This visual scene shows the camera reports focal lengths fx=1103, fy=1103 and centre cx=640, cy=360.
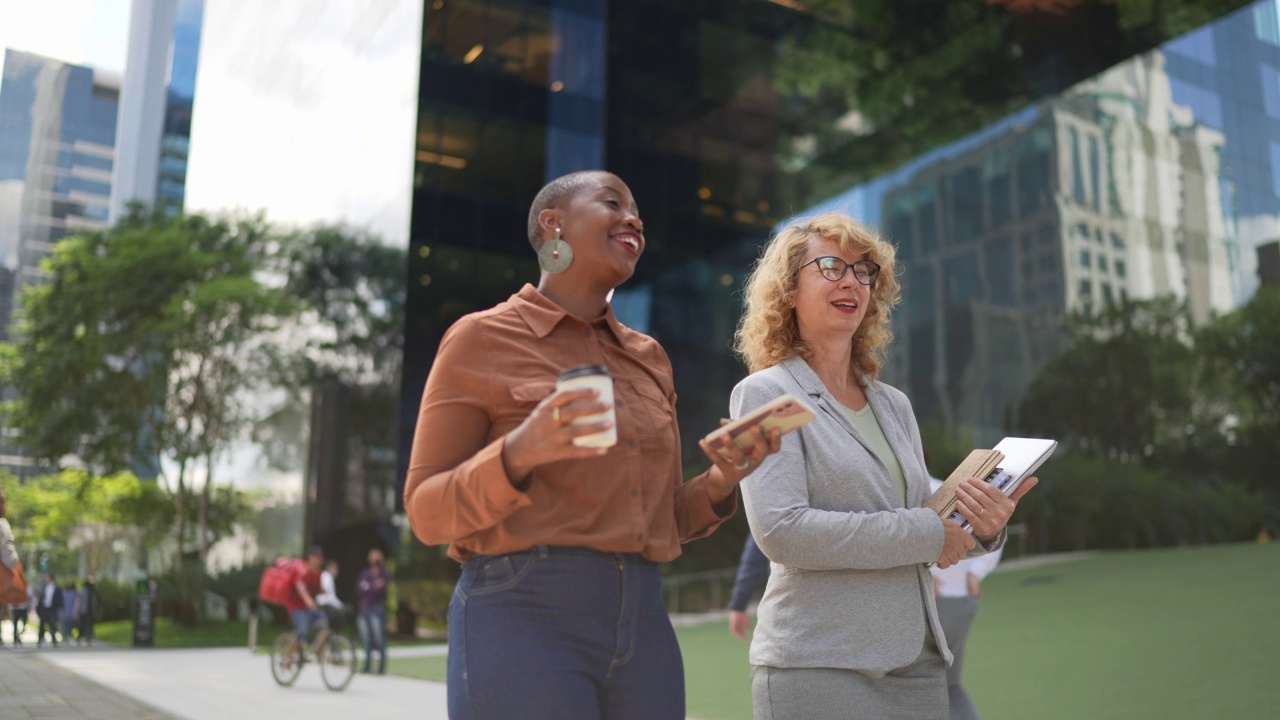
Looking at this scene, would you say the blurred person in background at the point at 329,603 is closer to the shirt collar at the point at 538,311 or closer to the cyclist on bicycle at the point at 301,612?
the cyclist on bicycle at the point at 301,612

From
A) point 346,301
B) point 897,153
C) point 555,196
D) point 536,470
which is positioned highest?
point 897,153

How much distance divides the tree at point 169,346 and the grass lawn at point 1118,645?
9.72 meters

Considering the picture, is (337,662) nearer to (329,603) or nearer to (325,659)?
(325,659)

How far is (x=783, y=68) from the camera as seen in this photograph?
21484 millimetres

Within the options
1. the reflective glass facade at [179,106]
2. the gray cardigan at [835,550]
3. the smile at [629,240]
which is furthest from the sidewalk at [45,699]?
the smile at [629,240]

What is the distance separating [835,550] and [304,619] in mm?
12634

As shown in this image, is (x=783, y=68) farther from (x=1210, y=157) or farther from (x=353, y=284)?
(x=353, y=284)

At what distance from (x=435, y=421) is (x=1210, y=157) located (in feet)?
48.9

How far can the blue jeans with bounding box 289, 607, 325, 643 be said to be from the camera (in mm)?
13500

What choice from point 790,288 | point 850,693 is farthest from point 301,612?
point 850,693

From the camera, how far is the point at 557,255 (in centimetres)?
208

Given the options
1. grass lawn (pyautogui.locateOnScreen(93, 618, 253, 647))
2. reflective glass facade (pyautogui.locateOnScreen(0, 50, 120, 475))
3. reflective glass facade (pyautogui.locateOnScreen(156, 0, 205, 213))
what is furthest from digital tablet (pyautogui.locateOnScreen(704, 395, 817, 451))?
grass lawn (pyautogui.locateOnScreen(93, 618, 253, 647))

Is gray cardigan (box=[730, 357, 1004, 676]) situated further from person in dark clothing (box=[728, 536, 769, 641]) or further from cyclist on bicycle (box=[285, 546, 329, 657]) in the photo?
cyclist on bicycle (box=[285, 546, 329, 657])

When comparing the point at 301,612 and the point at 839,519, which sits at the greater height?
the point at 839,519
